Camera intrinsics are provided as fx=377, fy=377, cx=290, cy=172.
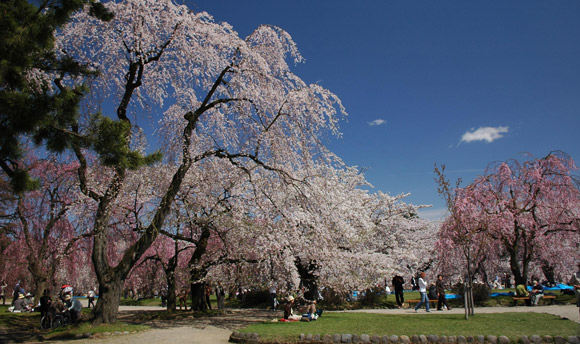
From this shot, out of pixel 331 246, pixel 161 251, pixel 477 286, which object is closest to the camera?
pixel 331 246

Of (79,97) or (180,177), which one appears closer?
(79,97)

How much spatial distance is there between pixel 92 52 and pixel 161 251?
531 inches

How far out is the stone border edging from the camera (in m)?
6.75

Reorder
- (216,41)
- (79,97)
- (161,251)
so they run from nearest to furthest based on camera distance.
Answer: (79,97) < (216,41) < (161,251)

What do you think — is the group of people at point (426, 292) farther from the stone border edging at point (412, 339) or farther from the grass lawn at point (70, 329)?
the grass lawn at point (70, 329)

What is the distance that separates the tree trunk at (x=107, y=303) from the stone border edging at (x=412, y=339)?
13.1ft

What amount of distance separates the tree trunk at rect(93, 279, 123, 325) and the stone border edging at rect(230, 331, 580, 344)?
13.1ft

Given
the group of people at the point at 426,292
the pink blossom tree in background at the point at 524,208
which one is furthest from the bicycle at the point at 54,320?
the pink blossom tree in background at the point at 524,208

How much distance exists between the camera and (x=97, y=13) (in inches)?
333

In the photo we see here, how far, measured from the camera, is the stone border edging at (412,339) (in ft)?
22.2

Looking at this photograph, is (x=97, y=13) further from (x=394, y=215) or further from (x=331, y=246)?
(x=394, y=215)

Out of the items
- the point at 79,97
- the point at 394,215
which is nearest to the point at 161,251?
the point at 394,215

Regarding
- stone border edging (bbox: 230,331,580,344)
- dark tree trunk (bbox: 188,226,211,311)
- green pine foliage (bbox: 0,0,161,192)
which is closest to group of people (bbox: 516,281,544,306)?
stone border edging (bbox: 230,331,580,344)

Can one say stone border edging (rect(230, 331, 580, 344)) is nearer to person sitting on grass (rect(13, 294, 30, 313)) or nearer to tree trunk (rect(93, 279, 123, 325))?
tree trunk (rect(93, 279, 123, 325))
